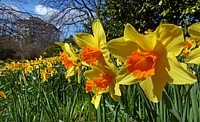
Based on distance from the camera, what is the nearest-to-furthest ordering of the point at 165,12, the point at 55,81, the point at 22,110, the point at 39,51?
the point at 22,110 → the point at 55,81 → the point at 165,12 → the point at 39,51

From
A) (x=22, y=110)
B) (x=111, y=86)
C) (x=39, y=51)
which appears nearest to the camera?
(x=111, y=86)

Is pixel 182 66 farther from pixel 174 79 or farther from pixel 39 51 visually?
pixel 39 51

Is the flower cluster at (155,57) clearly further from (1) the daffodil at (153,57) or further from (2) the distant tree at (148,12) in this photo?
(2) the distant tree at (148,12)

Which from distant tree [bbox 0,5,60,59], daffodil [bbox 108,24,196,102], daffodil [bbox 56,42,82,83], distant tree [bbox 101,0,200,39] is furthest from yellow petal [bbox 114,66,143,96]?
distant tree [bbox 0,5,60,59]

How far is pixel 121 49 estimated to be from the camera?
1.93ft

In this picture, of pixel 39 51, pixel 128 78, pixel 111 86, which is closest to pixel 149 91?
pixel 128 78

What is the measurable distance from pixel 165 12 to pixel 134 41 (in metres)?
4.84

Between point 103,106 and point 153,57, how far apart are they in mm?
468

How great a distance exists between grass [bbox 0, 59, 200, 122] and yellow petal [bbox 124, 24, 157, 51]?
0.42 ft

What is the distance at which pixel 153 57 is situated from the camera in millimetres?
555

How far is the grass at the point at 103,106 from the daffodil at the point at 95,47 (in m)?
0.12

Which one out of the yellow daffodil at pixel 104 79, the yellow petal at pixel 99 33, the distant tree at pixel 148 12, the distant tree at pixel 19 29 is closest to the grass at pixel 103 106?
the yellow daffodil at pixel 104 79

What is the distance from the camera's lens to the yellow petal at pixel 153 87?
1.93ft

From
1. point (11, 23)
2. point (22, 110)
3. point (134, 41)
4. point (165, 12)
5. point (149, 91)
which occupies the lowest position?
point (22, 110)
